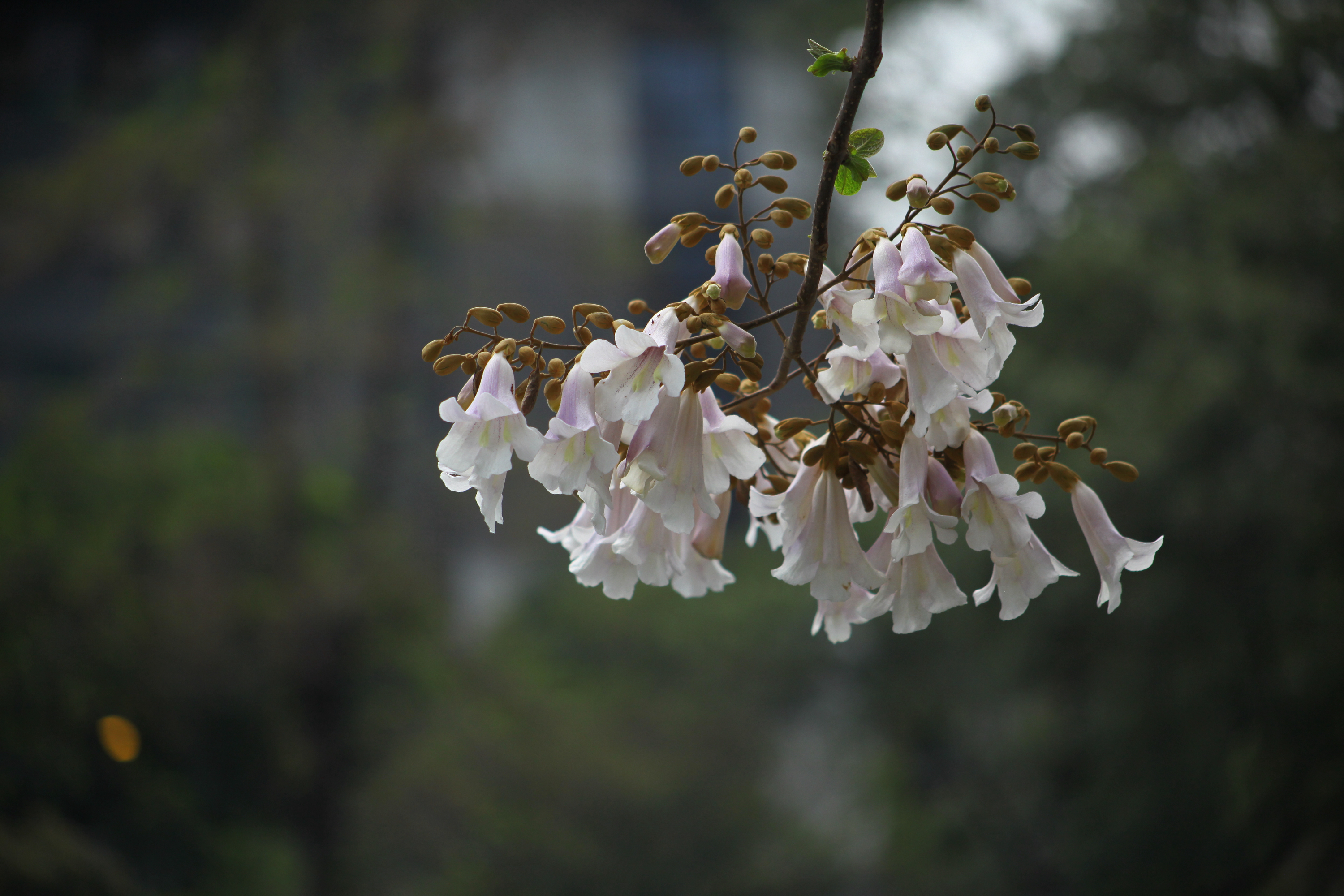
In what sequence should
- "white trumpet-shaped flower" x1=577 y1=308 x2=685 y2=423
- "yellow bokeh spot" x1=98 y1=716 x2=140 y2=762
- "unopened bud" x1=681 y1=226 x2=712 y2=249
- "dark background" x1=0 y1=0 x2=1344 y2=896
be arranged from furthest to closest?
"yellow bokeh spot" x1=98 y1=716 x2=140 y2=762, "dark background" x1=0 y1=0 x2=1344 y2=896, "unopened bud" x1=681 y1=226 x2=712 y2=249, "white trumpet-shaped flower" x1=577 y1=308 x2=685 y2=423

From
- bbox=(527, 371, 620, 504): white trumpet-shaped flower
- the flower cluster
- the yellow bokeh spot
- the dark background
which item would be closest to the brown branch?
the flower cluster

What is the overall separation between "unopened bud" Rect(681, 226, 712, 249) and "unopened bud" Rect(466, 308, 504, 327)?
10 centimetres

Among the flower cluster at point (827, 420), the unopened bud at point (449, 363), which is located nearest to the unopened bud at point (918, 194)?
the flower cluster at point (827, 420)

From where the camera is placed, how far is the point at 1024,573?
47 centimetres

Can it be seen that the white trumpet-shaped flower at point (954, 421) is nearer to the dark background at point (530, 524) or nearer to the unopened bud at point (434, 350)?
the unopened bud at point (434, 350)

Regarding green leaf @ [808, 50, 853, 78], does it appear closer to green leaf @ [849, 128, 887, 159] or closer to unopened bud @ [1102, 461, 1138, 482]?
green leaf @ [849, 128, 887, 159]

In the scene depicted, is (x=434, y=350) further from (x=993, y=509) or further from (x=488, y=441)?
(x=993, y=509)

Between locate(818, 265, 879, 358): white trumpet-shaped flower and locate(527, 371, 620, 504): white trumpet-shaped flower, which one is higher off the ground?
locate(818, 265, 879, 358): white trumpet-shaped flower

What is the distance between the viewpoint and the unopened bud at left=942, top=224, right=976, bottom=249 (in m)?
0.45

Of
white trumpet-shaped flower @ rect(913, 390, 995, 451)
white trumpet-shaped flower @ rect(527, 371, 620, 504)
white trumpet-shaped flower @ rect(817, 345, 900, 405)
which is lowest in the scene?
white trumpet-shaped flower @ rect(527, 371, 620, 504)

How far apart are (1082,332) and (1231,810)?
1.52 metres

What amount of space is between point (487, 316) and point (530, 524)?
149 inches

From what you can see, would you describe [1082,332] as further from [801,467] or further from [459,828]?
[801,467]

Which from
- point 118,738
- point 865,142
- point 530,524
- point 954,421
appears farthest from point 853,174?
point 530,524
